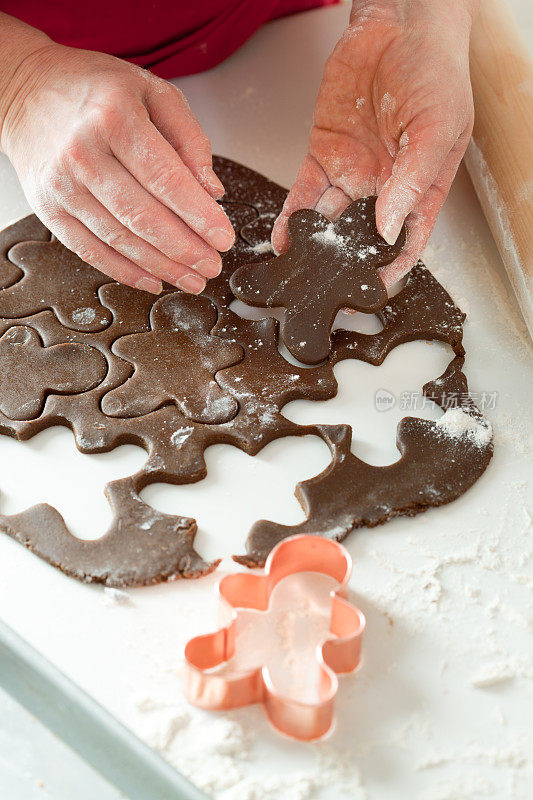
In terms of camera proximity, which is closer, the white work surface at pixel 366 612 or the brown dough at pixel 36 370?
the white work surface at pixel 366 612

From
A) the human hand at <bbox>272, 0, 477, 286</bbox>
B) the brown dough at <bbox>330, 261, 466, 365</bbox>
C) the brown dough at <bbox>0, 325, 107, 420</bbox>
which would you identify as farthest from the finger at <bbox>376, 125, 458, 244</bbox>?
the brown dough at <bbox>0, 325, 107, 420</bbox>

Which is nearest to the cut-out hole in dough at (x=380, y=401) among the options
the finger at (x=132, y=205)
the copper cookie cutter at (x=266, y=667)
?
the copper cookie cutter at (x=266, y=667)

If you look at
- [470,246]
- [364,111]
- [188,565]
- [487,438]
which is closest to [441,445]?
[487,438]

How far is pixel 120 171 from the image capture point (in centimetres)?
134

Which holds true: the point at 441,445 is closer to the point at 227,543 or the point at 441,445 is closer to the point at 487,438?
the point at 487,438

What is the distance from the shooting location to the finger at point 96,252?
1.42 meters

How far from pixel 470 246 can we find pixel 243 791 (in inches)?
46.5

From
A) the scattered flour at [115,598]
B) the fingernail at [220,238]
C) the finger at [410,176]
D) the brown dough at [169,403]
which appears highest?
the finger at [410,176]

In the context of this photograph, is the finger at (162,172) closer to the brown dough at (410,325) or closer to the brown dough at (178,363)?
the brown dough at (178,363)

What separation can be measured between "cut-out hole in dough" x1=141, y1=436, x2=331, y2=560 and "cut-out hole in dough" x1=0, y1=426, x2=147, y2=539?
69 mm

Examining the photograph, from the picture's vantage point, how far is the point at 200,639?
3.24ft

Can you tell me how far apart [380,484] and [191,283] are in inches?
19.7

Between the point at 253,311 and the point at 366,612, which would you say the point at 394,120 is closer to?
the point at 253,311

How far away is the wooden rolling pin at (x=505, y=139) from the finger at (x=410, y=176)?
19 centimetres
